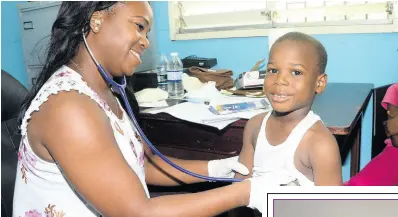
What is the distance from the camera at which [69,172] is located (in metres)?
0.78

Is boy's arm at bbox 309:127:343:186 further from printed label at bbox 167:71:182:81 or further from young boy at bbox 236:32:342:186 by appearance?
printed label at bbox 167:71:182:81

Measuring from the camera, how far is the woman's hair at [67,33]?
857 mm

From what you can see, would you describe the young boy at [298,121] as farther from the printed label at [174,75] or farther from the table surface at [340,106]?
the printed label at [174,75]

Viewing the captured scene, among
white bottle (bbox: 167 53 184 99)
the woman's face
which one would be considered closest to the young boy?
the woman's face

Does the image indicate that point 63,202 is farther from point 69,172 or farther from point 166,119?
point 166,119

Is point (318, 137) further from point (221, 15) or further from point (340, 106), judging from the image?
point (221, 15)

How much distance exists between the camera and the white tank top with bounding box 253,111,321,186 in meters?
0.98

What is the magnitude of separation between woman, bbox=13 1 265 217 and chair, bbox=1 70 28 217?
12 cm

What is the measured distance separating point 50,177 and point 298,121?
2.27 feet

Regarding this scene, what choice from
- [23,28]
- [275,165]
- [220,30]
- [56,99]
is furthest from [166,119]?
[23,28]

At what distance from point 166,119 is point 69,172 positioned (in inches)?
29.3

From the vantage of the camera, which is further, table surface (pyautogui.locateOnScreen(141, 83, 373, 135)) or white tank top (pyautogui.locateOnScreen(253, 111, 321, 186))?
table surface (pyautogui.locateOnScreen(141, 83, 373, 135))

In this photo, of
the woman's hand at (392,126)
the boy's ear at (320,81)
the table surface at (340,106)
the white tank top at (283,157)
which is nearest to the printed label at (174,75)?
the table surface at (340,106)

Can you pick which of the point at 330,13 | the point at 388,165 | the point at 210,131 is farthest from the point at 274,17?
the point at 388,165
